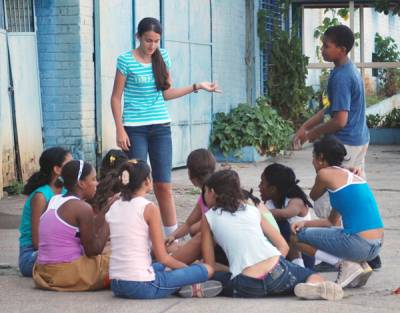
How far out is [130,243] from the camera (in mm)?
6262

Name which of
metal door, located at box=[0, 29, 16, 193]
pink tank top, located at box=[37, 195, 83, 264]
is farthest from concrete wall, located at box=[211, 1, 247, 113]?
pink tank top, located at box=[37, 195, 83, 264]

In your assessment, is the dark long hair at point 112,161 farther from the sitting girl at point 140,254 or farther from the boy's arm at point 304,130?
the boy's arm at point 304,130

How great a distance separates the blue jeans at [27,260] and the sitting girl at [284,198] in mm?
1655

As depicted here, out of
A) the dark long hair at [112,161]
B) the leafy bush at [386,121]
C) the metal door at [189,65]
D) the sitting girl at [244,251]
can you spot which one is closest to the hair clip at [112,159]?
the dark long hair at [112,161]

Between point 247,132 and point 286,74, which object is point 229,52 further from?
point 286,74

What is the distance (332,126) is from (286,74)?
11.0 meters

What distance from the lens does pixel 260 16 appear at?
17.4 m

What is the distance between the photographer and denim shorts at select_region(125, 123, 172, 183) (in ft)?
26.5

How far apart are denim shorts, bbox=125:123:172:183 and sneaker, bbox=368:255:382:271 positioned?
1.82 metres

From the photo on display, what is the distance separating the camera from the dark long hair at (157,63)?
7949 millimetres

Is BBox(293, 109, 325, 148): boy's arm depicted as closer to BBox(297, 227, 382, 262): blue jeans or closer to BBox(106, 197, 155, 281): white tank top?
BBox(297, 227, 382, 262): blue jeans

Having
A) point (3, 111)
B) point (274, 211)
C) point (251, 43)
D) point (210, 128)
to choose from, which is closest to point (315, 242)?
point (274, 211)

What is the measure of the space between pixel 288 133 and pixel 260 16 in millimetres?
2306

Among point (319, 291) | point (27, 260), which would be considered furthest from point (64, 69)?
point (319, 291)
